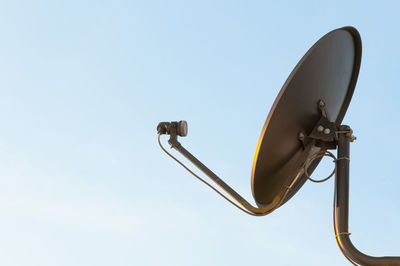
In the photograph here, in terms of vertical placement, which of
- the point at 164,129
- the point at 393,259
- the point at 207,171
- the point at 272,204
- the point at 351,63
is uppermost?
the point at 351,63

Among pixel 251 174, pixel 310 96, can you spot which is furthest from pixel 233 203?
pixel 310 96

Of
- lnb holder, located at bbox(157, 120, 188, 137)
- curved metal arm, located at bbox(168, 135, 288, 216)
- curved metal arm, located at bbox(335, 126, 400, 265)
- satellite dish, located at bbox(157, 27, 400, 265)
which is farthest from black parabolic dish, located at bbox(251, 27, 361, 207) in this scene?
lnb holder, located at bbox(157, 120, 188, 137)

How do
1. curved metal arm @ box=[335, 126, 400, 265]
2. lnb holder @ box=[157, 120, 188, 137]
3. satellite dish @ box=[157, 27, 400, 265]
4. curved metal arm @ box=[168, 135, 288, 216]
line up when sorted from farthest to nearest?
lnb holder @ box=[157, 120, 188, 137] → curved metal arm @ box=[168, 135, 288, 216] → satellite dish @ box=[157, 27, 400, 265] → curved metal arm @ box=[335, 126, 400, 265]

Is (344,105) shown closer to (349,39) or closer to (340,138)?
(349,39)

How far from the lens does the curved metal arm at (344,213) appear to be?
10.7 ft

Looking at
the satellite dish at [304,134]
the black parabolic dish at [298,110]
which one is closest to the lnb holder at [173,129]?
the satellite dish at [304,134]

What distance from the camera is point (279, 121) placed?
3768mm

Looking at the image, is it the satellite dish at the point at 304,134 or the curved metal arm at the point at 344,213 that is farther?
the satellite dish at the point at 304,134

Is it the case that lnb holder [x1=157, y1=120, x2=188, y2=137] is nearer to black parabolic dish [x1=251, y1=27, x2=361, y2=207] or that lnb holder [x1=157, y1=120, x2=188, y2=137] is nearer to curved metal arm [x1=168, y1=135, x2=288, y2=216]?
curved metal arm [x1=168, y1=135, x2=288, y2=216]

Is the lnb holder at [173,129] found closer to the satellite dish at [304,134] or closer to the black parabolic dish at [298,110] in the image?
the satellite dish at [304,134]

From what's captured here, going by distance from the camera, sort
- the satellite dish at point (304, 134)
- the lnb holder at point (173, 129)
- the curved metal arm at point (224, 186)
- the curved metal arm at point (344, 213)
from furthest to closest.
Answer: the lnb holder at point (173, 129)
the curved metal arm at point (224, 186)
the satellite dish at point (304, 134)
the curved metal arm at point (344, 213)

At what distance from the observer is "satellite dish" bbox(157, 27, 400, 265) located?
12.1ft

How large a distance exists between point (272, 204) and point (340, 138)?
598mm

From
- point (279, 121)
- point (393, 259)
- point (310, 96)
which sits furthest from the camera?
point (310, 96)
